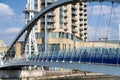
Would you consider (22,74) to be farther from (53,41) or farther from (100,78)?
(53,41)

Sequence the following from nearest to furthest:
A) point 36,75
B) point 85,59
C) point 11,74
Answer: point 85,59
point 36,75
point 11,74

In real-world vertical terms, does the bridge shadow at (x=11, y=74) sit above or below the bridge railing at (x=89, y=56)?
below

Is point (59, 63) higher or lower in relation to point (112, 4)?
lower

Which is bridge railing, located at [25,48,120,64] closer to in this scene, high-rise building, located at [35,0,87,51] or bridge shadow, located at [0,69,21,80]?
bridge shadow, located at [0,69,21,80]

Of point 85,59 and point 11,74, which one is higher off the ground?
point 85,59

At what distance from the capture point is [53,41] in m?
84.8

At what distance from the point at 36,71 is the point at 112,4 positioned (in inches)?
1258

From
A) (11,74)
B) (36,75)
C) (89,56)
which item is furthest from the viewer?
(11,74)

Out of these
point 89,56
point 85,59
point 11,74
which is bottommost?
point 11,74

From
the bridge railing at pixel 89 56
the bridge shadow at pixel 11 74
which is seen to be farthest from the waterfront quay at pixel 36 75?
the bridge railing at pixel 89 56

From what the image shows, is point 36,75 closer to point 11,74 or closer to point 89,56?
point 11,74

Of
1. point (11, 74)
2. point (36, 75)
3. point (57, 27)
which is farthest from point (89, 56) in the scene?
point (57, 27)

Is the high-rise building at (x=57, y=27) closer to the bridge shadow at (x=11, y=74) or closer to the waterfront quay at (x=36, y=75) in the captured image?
the waterfront quay at (x=36, y=75)

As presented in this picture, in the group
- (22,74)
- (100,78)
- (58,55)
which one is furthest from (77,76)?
(58,55)
